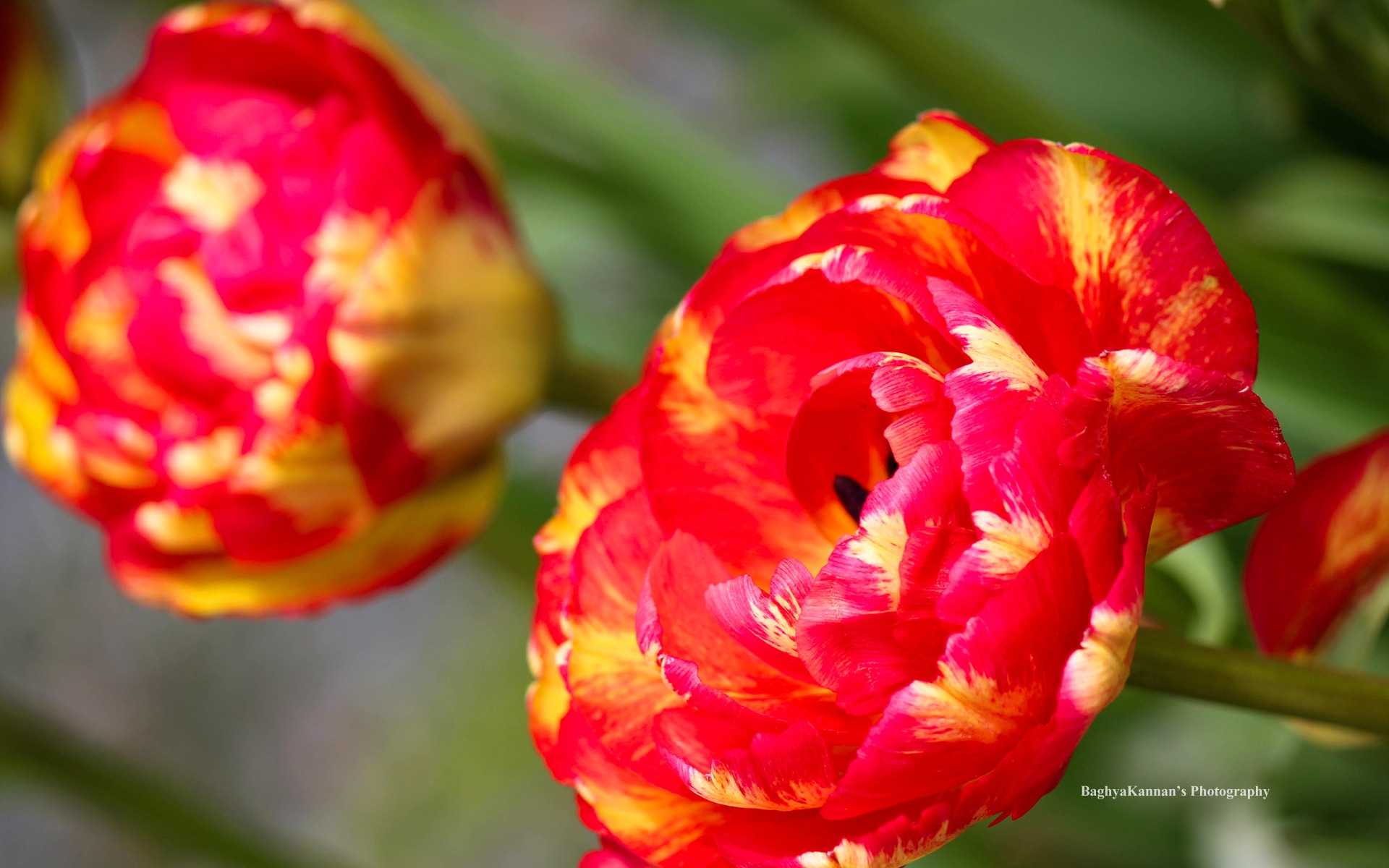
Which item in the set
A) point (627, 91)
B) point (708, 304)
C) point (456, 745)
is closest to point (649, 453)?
point (708, 304)

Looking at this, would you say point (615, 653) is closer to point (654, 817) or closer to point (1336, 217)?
point (654, 817)

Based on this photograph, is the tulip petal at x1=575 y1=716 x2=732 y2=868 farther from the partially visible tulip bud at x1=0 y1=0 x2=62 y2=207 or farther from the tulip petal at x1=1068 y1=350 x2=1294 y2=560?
the partially visible tulip bud at x1=0 y1=0 x2=62 y2=207

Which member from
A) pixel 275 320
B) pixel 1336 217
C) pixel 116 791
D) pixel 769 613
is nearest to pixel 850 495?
pixel 769 613

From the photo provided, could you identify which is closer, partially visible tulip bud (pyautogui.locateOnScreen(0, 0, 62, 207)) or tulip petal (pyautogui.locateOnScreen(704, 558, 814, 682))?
tulip petal (pyautogui.locateOnScreen(704, 558, 814, 682))

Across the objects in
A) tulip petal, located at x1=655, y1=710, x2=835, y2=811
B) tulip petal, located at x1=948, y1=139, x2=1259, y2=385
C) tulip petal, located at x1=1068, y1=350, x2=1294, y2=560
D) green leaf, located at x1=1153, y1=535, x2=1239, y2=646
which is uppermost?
tulip petal, located at x1=948, y1=139, x2=1259, y2=385

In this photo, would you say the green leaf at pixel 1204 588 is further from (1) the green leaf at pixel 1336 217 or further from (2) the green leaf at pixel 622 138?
(2) the green leaf at pixel 622 138

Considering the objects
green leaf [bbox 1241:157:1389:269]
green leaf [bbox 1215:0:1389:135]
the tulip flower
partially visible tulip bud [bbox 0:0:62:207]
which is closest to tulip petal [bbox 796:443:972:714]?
the tulip flower
